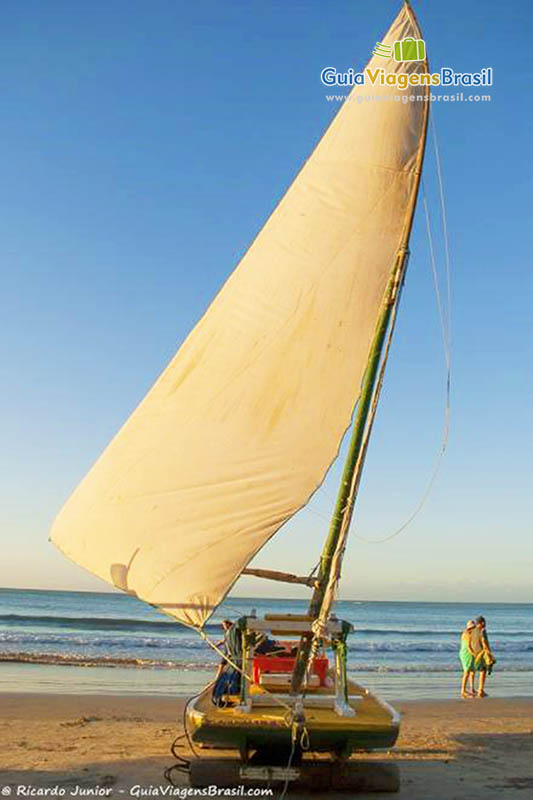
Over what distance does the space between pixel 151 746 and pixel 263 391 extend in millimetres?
4387

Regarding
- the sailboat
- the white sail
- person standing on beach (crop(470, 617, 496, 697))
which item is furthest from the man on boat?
person standing on beach (crop(470, 617, 496, 697))

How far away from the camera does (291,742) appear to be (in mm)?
5711

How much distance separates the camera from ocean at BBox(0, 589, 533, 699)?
16156mm

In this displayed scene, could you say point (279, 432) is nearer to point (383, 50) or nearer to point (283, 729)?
point (283, 729)

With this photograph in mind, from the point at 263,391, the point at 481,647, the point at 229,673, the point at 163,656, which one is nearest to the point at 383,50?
the point at 263,391

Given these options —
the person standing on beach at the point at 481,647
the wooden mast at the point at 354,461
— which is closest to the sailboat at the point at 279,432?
the wooden mast at the point at 354,461

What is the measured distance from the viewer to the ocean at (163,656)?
1616 centimetres

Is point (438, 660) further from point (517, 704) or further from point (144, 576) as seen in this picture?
point (144, 576)

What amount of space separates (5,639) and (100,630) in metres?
6.39

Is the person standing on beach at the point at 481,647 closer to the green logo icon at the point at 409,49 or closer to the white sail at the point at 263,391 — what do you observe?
the white sail at the point at 263,391

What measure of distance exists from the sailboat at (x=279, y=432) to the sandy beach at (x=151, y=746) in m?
1.00

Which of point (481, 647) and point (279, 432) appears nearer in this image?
point (279, 432)

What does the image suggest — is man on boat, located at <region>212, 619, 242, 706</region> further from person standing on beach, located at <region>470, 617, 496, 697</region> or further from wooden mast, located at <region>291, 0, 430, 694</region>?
person standing on beach, located at <region>470, 617, 496, 697</region>

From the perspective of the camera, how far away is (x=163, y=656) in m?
23.7
